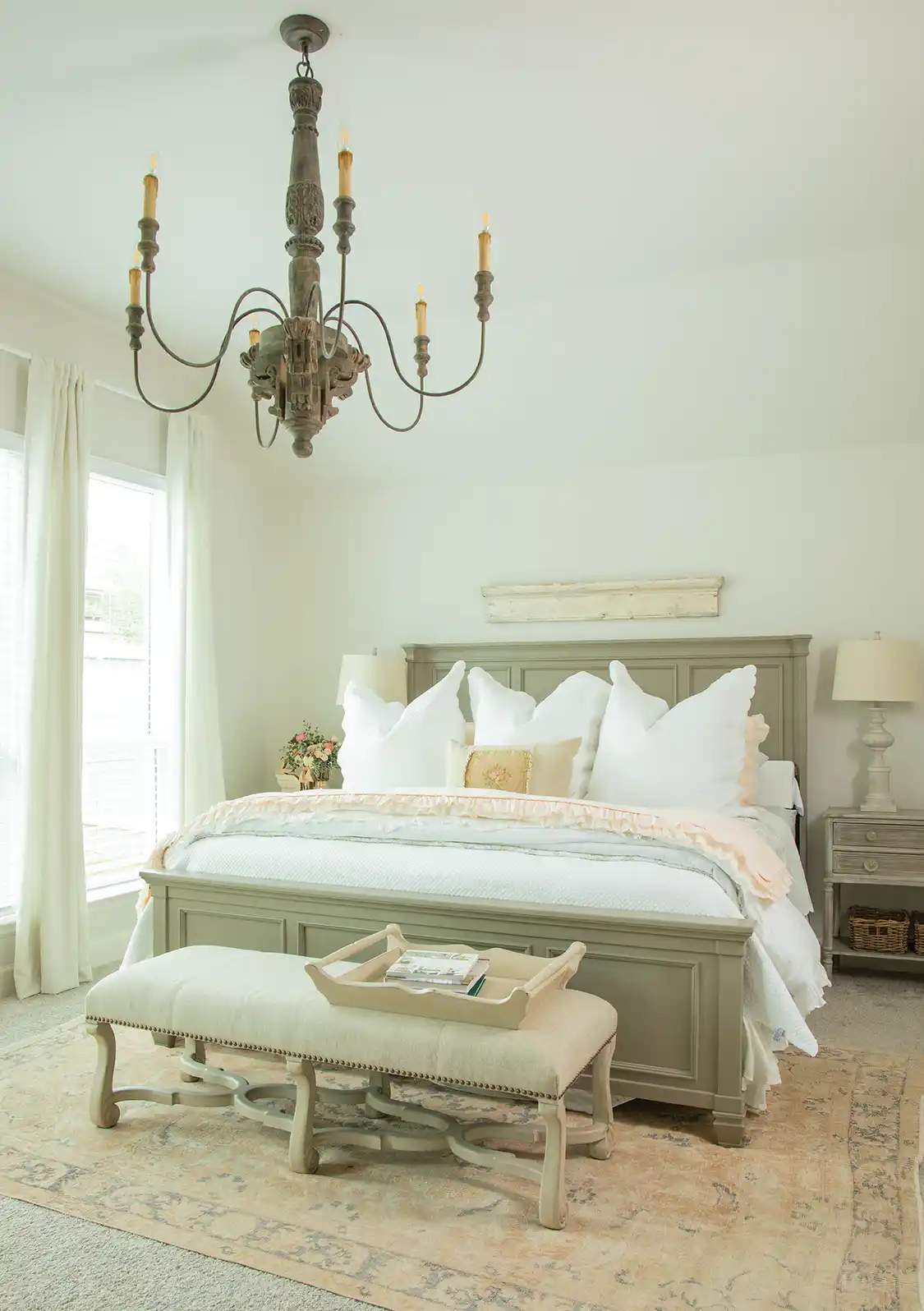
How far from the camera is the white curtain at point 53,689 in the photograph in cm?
389

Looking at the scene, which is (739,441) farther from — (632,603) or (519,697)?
(519,697)

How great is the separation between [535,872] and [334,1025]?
0.78 m

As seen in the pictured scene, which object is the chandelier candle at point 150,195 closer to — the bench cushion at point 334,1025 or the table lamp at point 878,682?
the bench cushion at point 334,1025

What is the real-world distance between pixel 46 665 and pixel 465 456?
2330mm

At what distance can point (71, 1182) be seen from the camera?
2316 millimetres

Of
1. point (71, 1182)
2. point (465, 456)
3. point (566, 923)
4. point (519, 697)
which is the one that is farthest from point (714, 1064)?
point (465, 456)

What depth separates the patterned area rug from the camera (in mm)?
1935

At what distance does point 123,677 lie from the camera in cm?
464

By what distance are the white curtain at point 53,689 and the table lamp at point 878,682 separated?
322cm

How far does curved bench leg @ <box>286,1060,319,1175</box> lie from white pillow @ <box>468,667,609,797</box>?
6.07 ft

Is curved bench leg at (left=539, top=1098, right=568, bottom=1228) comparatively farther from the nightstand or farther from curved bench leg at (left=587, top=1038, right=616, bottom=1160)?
the nightstand

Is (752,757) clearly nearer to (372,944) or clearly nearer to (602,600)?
(602,600)

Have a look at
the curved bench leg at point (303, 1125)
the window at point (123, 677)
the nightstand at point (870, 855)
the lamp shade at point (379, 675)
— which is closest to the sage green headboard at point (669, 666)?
the lamp shade at point (379, 675)

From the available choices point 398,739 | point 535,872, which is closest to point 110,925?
point 398,739
